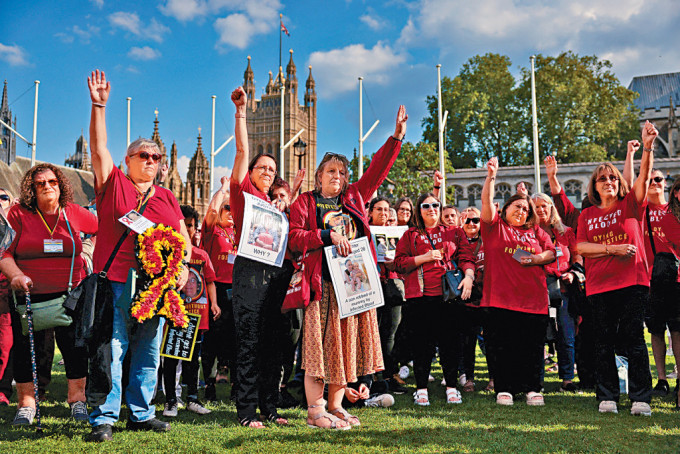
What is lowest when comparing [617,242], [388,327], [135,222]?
[388,327]

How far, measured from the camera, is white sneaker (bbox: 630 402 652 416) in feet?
17.5

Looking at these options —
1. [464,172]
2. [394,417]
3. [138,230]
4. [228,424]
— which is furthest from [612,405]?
[464,172]

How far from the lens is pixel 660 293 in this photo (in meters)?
6.12

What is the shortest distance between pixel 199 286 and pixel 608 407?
4.28 meters

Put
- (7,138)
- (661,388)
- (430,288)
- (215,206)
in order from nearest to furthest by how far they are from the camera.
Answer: (430,288)
(215,206)
(661,388)
(7,138)

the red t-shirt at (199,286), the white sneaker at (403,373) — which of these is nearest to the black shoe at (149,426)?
the red t-shirt at (199,286)

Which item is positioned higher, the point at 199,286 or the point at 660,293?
the point at 199,286

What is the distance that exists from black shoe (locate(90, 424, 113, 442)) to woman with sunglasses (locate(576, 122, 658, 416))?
14.9 ft

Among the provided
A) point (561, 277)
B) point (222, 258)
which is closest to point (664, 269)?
point (561, 277)

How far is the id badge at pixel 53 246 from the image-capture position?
5.29 meters

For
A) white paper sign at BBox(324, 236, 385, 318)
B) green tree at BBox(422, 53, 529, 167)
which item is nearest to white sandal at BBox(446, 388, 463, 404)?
white paper sign at BBox(324, 236, 385, 318)

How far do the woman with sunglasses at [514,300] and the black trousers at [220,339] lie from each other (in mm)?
2926

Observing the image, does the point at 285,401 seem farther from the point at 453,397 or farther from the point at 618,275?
the point at 618,275

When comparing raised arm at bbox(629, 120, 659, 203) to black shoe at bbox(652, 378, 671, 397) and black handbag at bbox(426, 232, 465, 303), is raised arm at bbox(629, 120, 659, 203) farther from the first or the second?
black shoe at bbox(652, 378, 671, 397)
